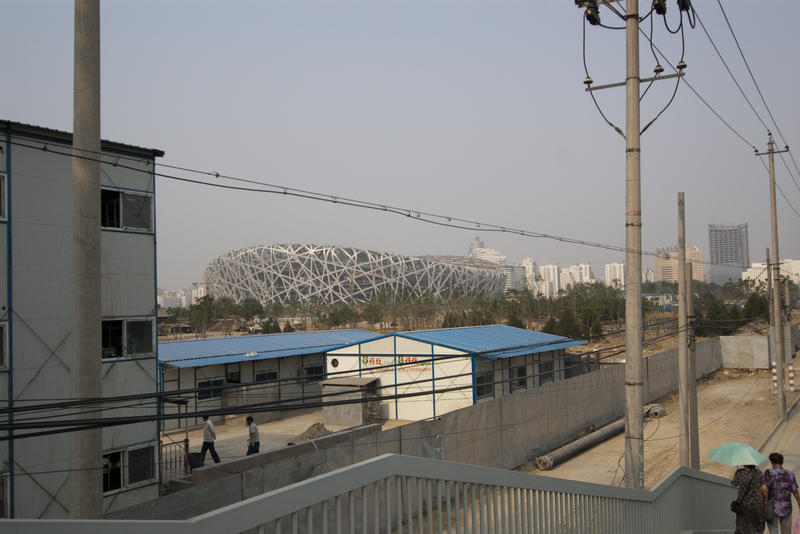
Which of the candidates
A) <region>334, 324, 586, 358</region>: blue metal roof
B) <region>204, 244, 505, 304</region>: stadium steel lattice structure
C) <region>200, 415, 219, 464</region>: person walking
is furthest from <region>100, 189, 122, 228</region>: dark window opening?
<region>204, 244, 505, 304</region>: stadium steel lattice structure

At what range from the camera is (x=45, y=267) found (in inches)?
431

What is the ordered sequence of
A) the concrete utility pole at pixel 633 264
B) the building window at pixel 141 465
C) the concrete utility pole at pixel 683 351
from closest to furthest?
the concrete utility pole at pixel 633 264, the building window at pixel 141 465, the concrete utility pole at pixel 683 351

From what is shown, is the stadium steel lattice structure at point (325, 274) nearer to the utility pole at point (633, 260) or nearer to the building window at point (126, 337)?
the building window at point (126, 337)

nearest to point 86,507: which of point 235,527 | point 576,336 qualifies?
point 235,527

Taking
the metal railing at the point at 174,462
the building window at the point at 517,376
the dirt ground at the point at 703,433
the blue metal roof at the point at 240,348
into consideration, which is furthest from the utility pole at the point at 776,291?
the metal railing at the point at 174,462

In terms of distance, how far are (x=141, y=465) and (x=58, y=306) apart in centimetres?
363

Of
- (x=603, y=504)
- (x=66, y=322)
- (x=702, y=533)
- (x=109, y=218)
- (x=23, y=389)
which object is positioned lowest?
(x=702, y=533)

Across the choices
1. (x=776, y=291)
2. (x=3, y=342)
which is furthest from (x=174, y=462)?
(x=776, y=291)

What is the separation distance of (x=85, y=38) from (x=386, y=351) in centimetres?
1898

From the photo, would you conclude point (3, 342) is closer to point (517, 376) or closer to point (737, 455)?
point (737, 455)

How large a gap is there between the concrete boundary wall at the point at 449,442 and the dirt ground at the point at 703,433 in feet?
3.91

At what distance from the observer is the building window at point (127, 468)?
1184 centimetres

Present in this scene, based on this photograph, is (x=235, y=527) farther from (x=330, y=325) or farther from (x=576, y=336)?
(x=330, y=325)

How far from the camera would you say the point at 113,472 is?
11930mm
